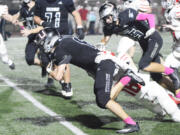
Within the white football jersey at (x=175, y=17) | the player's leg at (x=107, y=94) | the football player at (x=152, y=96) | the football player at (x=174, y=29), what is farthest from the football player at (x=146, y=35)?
the football player at (x=152, y=96)

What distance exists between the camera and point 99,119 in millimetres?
6375

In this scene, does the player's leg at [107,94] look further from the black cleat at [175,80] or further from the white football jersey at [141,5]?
the white football jersey at [141,5]

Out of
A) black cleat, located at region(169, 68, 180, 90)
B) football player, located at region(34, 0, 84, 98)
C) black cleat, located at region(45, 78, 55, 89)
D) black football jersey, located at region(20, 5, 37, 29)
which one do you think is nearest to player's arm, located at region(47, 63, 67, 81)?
black cleat, located at region(169, 68, 180, 90)

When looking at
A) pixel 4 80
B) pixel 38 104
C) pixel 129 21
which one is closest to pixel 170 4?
pixel 129 21

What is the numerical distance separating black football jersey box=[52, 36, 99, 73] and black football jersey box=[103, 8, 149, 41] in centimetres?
60

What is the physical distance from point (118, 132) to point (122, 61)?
0.89 metres

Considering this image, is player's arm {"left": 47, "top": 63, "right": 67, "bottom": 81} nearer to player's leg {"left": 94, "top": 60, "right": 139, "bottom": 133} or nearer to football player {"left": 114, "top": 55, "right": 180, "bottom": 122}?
player's leg {"left": 94, "top": 60, "right": 139, "bottom": 133}

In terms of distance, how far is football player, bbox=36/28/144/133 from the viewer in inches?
223

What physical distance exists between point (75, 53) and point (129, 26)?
1318mm

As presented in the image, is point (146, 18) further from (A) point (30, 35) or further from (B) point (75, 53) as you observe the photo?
(A) point (30, 35)

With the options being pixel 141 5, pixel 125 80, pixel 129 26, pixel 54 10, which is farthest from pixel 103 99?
pixel 54 10

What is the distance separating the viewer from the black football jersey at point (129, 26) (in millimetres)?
6491

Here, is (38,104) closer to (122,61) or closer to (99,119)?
(99,119)

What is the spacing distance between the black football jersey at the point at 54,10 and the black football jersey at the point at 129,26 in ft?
4.50
